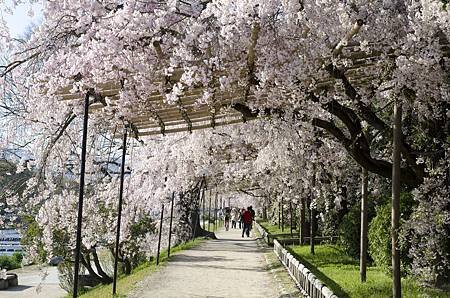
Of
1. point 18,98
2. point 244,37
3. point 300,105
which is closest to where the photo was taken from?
point 244,37

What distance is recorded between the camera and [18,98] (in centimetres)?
781

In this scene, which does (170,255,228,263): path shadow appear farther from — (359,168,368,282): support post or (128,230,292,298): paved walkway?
(359,168,368,282): support post

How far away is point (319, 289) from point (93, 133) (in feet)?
16.5

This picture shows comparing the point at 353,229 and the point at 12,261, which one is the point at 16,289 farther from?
the point at 353,229

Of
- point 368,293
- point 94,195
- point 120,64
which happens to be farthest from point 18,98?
point 94,195

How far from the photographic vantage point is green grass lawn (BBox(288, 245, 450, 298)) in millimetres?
8086

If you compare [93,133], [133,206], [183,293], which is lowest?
[183,293]

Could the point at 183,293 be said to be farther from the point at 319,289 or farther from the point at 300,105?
the point at 300,105

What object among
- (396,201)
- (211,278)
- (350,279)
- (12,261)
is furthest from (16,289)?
(396,201)

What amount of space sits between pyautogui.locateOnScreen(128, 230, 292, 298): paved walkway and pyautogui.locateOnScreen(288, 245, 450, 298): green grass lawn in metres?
1.09

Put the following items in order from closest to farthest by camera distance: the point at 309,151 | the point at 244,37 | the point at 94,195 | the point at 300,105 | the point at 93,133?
the point at 244,37 → the point at 300,105 → the point at 93,133 → the point at 309,151 → the point at 94,195

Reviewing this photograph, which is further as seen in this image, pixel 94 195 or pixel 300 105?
pixel 94 195

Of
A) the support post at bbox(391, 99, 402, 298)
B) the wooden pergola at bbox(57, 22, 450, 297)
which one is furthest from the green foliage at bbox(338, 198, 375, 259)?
the support post at bbox(391, 99, 402, 298)

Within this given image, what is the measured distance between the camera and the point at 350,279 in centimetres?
984
